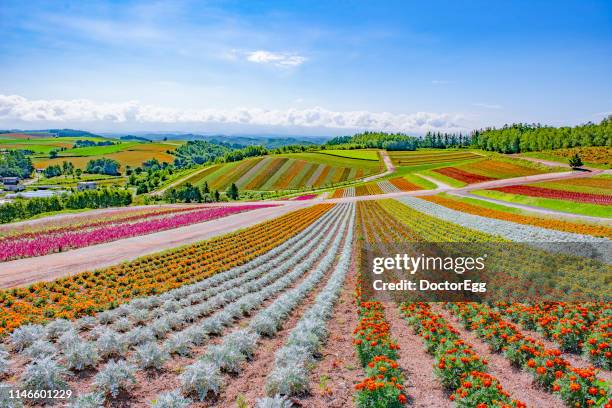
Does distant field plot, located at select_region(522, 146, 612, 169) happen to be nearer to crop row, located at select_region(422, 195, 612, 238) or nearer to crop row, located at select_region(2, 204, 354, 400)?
crop row, located at select_region(422, 195, 612, 238)

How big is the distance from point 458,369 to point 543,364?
2.02m

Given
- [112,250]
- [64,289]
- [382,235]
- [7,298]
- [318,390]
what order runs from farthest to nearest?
1. [382,235]
2. [112,250]
3. [64,289]
4. [7,298]
5. [318,390]

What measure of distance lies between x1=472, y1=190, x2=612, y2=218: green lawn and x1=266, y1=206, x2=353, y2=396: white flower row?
3653cm

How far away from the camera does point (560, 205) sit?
43.3 m

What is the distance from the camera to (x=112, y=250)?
27484mm

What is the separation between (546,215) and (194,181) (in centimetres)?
10167

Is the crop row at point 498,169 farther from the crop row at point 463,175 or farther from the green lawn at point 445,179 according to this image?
the green lawn at point 445,179

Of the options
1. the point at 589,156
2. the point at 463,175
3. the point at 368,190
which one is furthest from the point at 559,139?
the point at 368,190

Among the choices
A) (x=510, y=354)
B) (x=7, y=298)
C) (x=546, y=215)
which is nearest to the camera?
(x=510, y=354)

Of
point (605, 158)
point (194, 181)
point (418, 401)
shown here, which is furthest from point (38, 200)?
point (605, 158)

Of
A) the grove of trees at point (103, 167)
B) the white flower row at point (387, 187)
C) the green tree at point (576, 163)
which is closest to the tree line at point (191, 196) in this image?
the white flower row at point (387, 187)

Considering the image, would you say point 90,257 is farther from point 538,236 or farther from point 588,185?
point 588,185

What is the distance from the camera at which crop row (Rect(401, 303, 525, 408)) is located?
7121 mm

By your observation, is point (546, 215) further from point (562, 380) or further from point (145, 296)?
point (145, 296)
